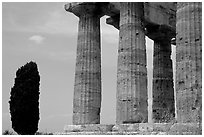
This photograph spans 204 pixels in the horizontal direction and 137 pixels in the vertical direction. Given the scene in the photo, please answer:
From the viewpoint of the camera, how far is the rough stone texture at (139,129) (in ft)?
56.9

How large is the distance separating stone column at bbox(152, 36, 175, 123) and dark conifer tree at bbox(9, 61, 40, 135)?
8556 mm

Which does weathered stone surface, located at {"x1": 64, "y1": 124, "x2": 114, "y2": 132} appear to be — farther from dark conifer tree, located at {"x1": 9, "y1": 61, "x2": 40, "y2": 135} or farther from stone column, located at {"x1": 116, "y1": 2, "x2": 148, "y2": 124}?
dark conifer tree, located at {"x1": 9, "y1": 61, "x2": 40, "y2": 135}

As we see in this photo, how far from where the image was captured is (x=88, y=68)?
2498 cm

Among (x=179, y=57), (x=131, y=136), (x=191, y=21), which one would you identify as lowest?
(x=131, y=136)

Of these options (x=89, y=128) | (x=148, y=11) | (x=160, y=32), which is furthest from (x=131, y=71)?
(x=160, y=32)

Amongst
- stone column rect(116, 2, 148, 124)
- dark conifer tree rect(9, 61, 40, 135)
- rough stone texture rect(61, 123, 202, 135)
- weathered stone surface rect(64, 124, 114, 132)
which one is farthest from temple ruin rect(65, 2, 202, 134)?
dark conifer tree rect(9, 61, 40, 135)

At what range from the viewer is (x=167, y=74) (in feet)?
97.6

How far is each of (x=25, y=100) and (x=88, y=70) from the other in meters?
5.49

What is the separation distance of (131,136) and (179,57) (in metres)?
4.27

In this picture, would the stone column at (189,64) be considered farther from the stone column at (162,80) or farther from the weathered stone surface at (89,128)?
the stone column at (162,80)

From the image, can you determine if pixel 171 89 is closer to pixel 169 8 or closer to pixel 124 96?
pixel 169 8

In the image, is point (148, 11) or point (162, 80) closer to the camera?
point (148, 11)

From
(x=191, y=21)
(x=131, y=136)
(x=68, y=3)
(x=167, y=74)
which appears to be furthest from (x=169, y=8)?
(x=131, y=136)

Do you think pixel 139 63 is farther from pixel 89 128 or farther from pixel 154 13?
pixel 154 13
